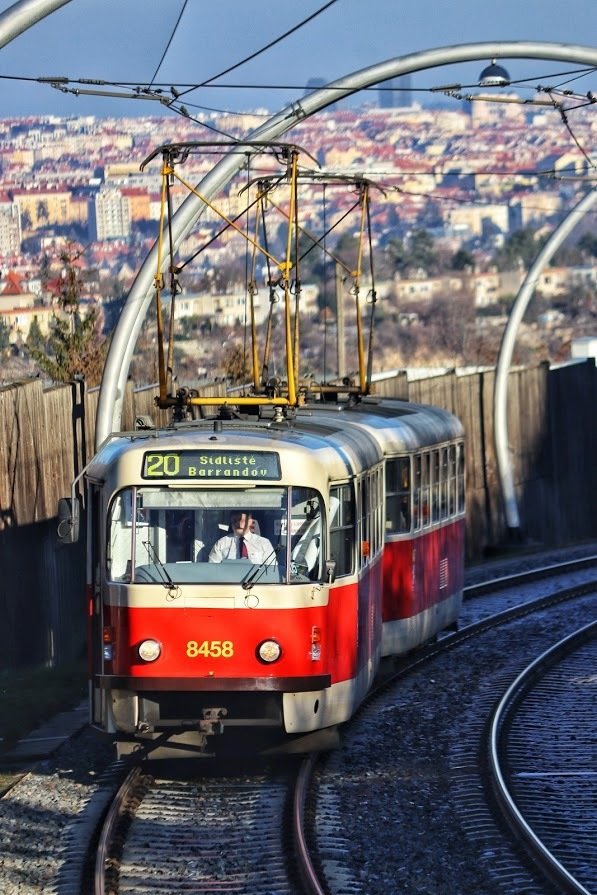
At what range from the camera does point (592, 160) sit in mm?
27891

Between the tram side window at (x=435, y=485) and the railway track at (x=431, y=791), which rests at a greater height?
the tram side window at (x=435, y=485)

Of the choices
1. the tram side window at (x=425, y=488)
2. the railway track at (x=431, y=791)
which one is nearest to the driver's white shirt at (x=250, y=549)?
the railway track at (x=431, y=791)

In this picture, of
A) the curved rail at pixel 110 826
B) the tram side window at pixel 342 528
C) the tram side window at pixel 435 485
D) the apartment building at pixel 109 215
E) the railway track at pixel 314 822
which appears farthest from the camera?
the apartment building at pixel 109 215

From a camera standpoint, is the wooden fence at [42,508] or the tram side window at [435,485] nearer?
the wooden fence at [42,508]

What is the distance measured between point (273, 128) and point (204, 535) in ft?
21.0

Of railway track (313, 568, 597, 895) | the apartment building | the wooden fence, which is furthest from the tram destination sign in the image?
the apartment building

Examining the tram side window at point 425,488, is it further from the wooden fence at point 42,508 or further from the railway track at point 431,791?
the wooden fence at point 42,508

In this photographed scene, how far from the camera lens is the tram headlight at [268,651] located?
12.4m

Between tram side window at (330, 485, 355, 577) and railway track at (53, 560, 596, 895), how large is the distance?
1.59 meters

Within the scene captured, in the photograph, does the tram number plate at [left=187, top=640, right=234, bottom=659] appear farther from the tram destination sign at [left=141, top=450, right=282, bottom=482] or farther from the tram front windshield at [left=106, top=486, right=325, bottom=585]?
the tram destination sign at [left=141, top=450, right=282, bottom=482]

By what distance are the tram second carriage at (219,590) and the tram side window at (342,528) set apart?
0.02 m

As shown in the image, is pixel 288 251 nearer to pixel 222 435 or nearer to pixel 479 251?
pixel 222 435

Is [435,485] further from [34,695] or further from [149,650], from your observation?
[149,650]

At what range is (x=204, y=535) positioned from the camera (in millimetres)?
12609
